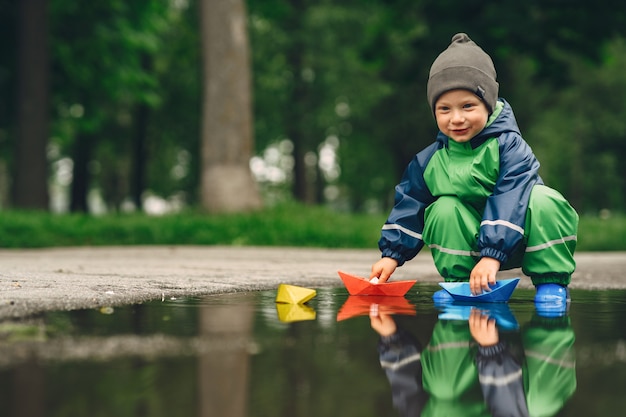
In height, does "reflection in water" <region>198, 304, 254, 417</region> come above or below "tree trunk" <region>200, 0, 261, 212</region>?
below

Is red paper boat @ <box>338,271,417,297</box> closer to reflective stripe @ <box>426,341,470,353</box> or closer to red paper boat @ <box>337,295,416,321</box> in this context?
red paper boat @ <box>337,295,416,321</box>

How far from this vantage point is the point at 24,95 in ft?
43.7

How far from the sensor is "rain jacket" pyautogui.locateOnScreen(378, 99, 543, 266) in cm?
369

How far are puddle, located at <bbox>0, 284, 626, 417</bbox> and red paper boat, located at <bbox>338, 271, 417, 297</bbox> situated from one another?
63cm

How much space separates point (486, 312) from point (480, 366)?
4.06 feet

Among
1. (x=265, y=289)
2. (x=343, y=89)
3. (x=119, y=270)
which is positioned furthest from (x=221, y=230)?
(x=343, y=89)

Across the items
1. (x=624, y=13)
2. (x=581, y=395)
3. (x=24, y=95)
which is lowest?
(x=581, y=395)

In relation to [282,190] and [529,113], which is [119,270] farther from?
[282,190]

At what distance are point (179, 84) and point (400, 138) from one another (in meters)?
7.25

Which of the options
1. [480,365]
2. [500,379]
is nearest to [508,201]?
[480,365]

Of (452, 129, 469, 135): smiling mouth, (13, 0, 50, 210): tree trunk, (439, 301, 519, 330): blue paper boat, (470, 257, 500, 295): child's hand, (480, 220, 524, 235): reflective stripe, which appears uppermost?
(13, 0, 50, 210): tree trunk

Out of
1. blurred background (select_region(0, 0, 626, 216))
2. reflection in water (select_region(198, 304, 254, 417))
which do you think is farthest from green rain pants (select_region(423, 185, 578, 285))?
blurred background (select_region(0, 0, 626, 216))

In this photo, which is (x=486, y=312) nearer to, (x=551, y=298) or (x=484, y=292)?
(x=484, y=292)

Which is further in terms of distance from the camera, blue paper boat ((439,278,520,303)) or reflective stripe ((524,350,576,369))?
blue paper boat ((439,278,520,303))
